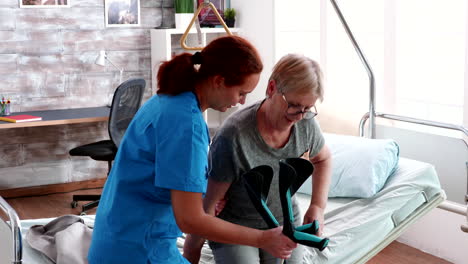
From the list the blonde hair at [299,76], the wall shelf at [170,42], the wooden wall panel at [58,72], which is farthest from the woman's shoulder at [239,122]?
the wooden wall panel at [58,72]

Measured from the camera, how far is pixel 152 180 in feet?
4.93

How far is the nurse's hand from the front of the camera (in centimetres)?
141

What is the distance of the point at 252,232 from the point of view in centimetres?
148

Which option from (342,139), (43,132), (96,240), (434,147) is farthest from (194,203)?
(43,132)

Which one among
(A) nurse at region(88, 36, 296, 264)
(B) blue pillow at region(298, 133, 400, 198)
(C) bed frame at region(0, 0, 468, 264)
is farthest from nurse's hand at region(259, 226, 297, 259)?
(B) blue pillow at region(298, 133, 400, 198)

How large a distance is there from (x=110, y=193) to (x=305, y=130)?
647 millimetres

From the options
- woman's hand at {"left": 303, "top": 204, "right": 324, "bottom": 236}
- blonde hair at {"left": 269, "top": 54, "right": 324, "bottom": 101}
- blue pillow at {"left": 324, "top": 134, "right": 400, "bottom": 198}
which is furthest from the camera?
blue pillow at {"left": 324, "top": 134, "right": 400, "bottom": 198}

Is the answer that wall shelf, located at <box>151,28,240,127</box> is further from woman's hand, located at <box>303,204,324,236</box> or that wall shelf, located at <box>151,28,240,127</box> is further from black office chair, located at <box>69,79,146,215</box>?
woman's hand, located at <box>303,204,324,236</box>

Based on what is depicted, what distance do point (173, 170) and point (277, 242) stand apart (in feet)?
0.92

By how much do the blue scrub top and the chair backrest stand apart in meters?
2.61

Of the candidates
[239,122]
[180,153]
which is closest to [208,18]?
[239,122]

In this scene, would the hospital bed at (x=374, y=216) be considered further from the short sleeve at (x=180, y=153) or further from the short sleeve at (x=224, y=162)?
the short sleeve at (x=180, y=153)

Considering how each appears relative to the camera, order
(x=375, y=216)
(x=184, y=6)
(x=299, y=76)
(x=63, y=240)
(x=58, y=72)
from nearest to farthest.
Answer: (x=299, y=76) < (x=63, y=240) < (x=375, y=216) < (x=58, y=72) < (x=184, y=6)

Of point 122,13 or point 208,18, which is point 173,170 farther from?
point 122,13
